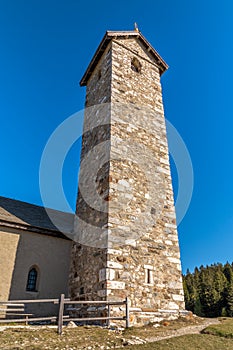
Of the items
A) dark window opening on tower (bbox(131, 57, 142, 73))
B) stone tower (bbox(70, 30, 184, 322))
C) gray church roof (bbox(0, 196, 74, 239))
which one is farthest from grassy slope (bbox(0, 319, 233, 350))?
dark window opening on tower (bbox(131, 57, 142, 73))

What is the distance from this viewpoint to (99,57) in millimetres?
16766

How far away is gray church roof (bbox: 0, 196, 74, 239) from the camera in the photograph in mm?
12082

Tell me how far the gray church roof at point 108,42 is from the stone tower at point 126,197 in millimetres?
66

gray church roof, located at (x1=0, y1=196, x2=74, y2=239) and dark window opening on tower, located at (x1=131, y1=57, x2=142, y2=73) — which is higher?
dark window opening on tower, located at (x1=131, y1=57, x2=142, y2=73)

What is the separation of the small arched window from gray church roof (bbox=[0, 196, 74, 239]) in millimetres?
1704

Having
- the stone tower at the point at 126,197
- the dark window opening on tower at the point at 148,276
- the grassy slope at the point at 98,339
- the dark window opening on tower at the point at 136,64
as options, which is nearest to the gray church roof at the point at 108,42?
the stone tower at the point at 126,197

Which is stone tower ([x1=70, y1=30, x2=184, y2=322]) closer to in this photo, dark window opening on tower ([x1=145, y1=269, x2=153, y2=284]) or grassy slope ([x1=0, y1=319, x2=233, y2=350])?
dark window opening on tower ([x1=145, y1=269, x2=153, y2=284])

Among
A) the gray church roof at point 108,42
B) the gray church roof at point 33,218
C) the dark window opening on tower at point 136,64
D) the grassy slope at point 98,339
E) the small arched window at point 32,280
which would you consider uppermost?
the gray church roof at point 108,42

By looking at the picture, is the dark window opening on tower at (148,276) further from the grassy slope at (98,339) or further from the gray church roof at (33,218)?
the gray church roof at (33,218)

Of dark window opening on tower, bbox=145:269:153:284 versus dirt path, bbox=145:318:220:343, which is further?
dark window opening on tower, bbox=145:269:153:284

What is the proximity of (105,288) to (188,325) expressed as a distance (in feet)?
10.3

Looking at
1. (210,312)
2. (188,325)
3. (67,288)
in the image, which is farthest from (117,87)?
(210,312)

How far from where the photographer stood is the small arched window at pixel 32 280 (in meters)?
11.8

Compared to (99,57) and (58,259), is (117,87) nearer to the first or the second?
(99,57)
